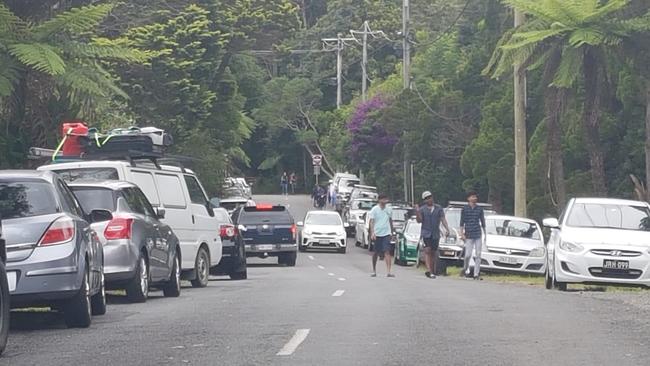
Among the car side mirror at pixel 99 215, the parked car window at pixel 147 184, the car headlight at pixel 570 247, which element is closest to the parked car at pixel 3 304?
the car side mirror at pixel 99 215

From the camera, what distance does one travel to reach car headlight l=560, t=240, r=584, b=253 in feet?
66.7

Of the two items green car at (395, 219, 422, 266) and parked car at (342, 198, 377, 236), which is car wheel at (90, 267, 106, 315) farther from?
parked car at (342, 198, 377, 236)

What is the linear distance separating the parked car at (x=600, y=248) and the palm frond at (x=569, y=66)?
7.49 meters

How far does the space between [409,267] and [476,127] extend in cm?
1485

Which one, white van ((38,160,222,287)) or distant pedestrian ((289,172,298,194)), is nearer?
white van ((38,160,222,287))

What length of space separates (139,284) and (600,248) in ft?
24.0

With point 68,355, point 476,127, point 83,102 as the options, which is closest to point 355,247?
point 476,127

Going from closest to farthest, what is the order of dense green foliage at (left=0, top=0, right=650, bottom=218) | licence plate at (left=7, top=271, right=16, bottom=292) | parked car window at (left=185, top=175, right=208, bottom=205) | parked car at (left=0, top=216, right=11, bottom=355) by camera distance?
parked car at (left=0, top=216, right=11, bottom=355), licence plate at (left=7, top=271, right=16, bottom=292), parked car window at (left=185, top=175, right=208, bottom=205), dense green foliage at (left=0, top=0, right=650, bottom=218)

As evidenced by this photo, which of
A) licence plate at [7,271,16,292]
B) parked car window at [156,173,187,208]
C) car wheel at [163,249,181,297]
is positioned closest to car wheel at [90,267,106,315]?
licence plate at [7,271,16,292]

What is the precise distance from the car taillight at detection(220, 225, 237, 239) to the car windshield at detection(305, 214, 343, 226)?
20.2 meters

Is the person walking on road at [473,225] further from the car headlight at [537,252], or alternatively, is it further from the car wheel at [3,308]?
the car wheel at [3,308]

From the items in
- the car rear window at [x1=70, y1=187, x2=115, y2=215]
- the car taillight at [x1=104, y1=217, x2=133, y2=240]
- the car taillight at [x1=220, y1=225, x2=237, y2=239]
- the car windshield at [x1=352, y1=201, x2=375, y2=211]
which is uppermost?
the car rear window at [x1=70, y1=187, x2=115, y2=215]

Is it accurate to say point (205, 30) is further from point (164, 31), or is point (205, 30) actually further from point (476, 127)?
point (476, 127)

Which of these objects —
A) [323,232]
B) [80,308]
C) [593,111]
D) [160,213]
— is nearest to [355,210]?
[323,232]
